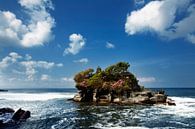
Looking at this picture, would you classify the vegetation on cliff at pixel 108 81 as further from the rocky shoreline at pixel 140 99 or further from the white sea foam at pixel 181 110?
the white sea foam at pixel 181 110

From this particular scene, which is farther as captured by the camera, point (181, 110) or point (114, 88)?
point (114, 88)

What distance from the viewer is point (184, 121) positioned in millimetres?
36906

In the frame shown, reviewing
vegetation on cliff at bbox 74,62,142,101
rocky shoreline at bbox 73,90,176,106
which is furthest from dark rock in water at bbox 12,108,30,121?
vegetation on cliff at bbox 74,62,142,101

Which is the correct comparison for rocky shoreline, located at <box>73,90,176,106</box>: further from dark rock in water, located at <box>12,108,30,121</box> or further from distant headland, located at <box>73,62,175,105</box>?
dark rock in water, located at <box>12,108,30,121</box>

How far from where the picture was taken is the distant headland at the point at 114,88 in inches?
2594

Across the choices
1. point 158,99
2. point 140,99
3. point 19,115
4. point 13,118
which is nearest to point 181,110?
point 158,99

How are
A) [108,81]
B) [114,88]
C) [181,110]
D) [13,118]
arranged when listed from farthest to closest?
[108,81] → [114,88] → [181,110] → [13,118]

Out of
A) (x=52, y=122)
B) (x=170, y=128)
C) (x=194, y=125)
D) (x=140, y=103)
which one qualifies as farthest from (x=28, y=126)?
(x=140, y=103)

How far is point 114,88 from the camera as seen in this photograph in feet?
229

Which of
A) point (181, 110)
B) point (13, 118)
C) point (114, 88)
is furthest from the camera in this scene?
point (114, 88)

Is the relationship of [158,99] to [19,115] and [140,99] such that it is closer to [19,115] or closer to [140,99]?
[140,99]

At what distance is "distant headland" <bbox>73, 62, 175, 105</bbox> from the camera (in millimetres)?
65875

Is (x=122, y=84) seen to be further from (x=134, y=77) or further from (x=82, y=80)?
(x=82, y=80)

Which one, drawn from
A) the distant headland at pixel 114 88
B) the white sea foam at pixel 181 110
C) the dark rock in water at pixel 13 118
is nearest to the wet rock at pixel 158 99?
the distant headland at pixel 114 88
